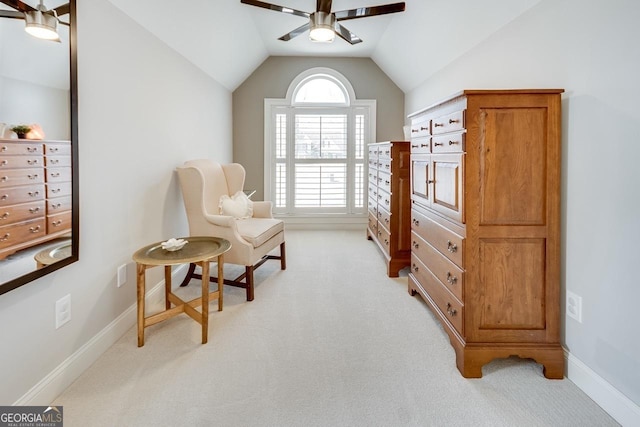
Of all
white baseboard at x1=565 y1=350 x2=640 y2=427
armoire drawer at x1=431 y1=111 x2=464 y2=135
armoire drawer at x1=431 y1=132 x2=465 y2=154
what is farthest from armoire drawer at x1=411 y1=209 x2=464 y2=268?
white baseboard at x1=565 y1=350 x2=640 y2=427

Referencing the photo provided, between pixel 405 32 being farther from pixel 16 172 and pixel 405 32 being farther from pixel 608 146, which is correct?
pixel 16 172

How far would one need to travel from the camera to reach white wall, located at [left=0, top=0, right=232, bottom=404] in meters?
1.64

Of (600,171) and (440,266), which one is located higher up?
(600,171)

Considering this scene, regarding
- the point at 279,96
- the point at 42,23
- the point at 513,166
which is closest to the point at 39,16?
the point at 42,23

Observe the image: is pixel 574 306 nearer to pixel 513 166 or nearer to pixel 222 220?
pixel 513 166

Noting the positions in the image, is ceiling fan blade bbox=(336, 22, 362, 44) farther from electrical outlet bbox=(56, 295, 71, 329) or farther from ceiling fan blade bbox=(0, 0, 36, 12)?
electrical outlet bbox=(56, 295, 71, 329)

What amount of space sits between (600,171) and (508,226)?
1.56ft

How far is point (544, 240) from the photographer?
1.92 metres

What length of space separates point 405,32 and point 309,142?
2293mm

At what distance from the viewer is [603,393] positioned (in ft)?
5.55

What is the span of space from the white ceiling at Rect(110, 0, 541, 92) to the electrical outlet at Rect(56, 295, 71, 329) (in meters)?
1.85

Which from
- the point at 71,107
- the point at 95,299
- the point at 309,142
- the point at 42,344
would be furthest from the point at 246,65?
the point at 42,344

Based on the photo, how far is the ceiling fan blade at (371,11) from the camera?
9.96ft

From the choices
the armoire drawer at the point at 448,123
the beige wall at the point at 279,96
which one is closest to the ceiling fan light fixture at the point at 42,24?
the armoire drawer at the point at 448,123
